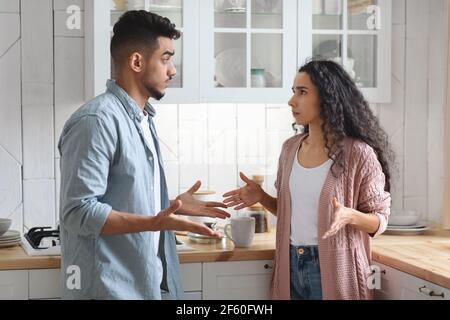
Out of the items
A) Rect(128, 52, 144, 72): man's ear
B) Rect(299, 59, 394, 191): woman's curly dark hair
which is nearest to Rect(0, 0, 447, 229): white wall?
Rect(299, 59, 394, 191): woman's curly dark hair

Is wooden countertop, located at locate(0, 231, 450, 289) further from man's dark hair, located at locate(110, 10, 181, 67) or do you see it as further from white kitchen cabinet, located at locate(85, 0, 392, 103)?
man's dark hair, located at locate(110, 10, 181, 67)

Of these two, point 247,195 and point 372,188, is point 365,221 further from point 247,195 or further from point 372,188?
point 247,195

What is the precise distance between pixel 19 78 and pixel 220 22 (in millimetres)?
862

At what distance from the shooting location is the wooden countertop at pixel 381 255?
2.54 metres

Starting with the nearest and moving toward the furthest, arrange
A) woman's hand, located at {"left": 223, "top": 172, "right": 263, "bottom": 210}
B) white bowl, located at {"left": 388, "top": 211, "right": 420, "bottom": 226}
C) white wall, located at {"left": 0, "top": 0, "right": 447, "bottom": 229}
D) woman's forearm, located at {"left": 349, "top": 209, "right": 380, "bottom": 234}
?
1. woman's forearm, located at {"left": 349, "top": 209, "right": 380, "bottom": 234}
2. woman's hand, located at {"left": 223, "top": 172, "right": 263, "bottom": 210}
3. white wall, located at {"left": 0, "top": 0, "right": 447, "bottom": 229}
4. white bowl, located at {"left": 388, "top": 211, "right": 420, "bottom": 226}

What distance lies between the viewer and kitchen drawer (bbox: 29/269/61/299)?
8.84 ft

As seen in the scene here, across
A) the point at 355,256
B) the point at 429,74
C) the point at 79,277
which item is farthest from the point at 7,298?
the point at 429,74

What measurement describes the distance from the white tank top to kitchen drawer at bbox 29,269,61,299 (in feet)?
2.73

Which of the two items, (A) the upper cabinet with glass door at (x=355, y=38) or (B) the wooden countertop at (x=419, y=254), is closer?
(B) the wooden countertop at (x=419, y=254)

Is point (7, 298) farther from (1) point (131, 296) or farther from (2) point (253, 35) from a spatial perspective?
(2) point (253, 35)

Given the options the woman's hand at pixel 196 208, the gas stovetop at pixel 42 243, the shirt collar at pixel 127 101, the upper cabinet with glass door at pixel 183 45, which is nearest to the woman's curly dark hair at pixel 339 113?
the woman's hand at pixel 196 208

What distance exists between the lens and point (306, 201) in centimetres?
267

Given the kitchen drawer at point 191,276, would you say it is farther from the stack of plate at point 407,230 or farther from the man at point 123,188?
the stack of plate at point 407,230

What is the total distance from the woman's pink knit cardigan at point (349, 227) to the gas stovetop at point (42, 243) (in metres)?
0.81
